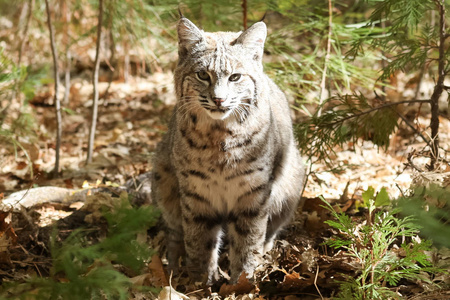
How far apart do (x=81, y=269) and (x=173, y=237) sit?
208 cm

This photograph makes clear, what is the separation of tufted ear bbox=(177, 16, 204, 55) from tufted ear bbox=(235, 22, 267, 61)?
0.27m

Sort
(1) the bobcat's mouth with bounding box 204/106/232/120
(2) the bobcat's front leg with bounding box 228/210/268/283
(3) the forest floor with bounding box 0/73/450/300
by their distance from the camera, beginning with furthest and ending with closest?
(2) the bobcat's front leg with bounding box 228/210/268/283
(1) the bobcat's mouth with bounding box 204/106/232/120
(3) the forest floor with bounding box 0/73/450/300

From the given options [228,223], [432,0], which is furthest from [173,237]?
[432,0]

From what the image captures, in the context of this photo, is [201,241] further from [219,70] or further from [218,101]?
[219,70]

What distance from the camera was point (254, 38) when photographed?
123 inches

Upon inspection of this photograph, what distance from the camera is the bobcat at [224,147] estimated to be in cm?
306

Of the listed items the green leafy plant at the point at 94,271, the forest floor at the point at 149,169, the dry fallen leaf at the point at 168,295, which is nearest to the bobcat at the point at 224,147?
the forest floor at the point at 149,169

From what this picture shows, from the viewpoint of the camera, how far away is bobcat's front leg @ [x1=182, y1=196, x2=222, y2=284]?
3.38 m

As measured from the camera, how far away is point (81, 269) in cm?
174

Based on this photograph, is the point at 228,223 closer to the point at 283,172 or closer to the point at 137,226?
the point at 283,172

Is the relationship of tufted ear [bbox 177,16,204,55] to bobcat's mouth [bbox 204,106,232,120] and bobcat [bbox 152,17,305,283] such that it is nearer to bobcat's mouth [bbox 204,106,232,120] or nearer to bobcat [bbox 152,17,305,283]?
bobcat [bbox 152,17,305,283]

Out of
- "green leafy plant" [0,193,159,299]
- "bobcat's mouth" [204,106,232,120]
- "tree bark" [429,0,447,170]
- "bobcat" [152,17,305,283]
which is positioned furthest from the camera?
"tree bark" [429,0,447,170]

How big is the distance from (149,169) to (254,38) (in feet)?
7.88

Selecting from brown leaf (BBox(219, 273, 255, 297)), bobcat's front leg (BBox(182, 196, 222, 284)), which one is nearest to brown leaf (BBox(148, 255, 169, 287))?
bobcat's front leg (BBox(182, 196, 222, 284))
